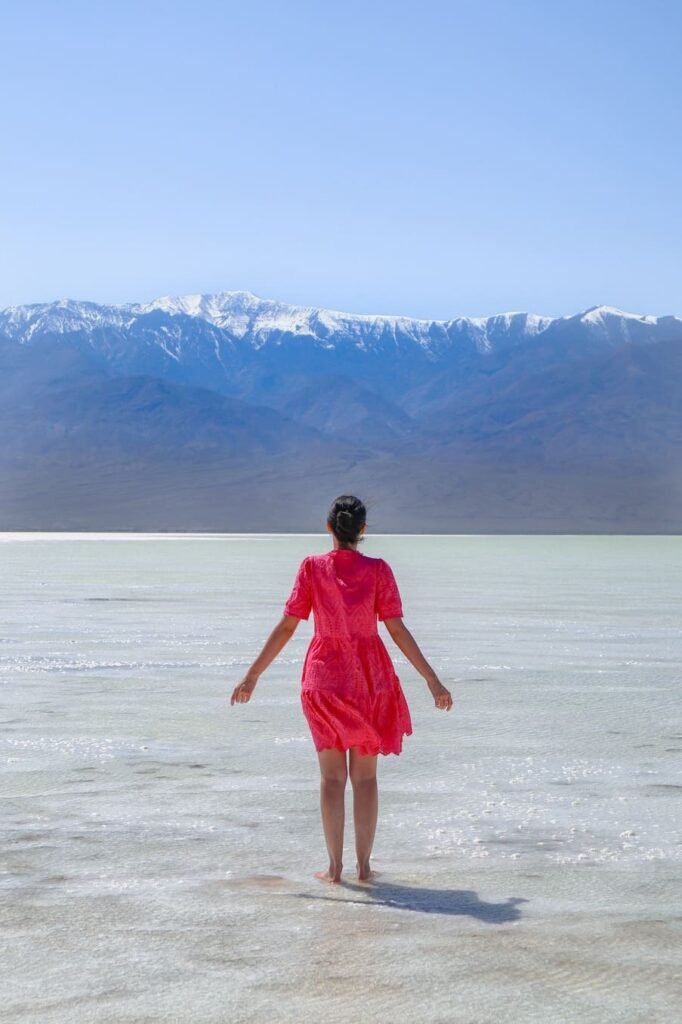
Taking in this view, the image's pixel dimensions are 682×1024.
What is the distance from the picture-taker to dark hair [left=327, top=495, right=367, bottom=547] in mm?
5328

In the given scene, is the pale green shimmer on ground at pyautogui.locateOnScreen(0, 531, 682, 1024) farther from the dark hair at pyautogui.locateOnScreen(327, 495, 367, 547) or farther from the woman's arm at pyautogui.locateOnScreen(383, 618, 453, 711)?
the dark hair at pyautogui.locateOnScreen(327, 495, 367, 547)

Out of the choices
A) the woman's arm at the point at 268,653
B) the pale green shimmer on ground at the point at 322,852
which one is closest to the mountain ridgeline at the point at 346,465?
the pale green shimmer on ground at the point at 322,852

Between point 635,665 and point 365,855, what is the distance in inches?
308

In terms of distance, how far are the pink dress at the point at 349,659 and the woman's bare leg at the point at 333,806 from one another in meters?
0.05

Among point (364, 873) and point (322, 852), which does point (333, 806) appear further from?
point (322, 852)

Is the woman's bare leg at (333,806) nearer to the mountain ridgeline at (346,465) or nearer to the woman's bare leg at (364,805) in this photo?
the woman's bare leg at (364,805)

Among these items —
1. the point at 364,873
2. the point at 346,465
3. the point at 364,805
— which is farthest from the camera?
the point at 346,465

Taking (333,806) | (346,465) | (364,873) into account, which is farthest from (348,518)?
(346,465)

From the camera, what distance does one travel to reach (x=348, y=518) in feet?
17.5

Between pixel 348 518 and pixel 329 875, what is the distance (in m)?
1.29

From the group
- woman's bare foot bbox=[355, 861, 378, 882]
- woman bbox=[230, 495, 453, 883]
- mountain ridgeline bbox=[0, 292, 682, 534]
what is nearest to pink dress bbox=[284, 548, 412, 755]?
woman bbox=[230, 495, 453, 883]

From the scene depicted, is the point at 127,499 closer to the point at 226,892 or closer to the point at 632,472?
the point at 632,472

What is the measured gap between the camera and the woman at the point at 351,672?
525 centimetres

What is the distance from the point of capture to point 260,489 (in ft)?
470
